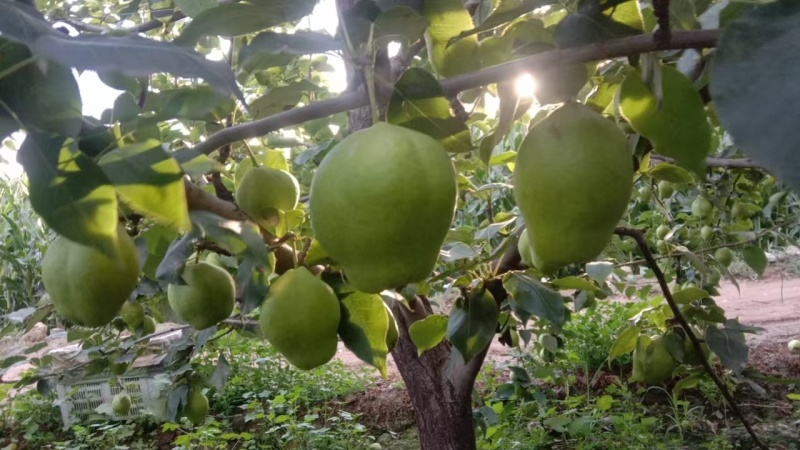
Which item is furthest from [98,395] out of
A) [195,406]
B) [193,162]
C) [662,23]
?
[662,23]

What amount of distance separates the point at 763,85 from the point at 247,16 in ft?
1.23

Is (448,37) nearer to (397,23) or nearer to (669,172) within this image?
(397,23)

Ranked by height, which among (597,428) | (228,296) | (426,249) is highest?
(426,249)

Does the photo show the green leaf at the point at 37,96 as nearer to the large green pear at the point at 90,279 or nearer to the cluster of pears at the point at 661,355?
the large green pear at the point at 90,279

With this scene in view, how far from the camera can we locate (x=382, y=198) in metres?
0.49

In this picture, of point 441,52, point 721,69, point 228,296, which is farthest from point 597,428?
point 721,69

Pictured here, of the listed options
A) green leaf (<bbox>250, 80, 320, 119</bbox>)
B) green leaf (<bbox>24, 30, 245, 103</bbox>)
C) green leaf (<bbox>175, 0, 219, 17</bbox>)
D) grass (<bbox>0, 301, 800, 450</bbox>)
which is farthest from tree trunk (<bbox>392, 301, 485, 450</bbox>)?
green leaf (<bbox>24, 30, 245, 103</bbox>)

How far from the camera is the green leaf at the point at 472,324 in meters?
1.04

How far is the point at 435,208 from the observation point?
508 millimetres

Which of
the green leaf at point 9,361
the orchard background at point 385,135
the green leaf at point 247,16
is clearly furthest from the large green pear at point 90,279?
the green leaf at point 9,361

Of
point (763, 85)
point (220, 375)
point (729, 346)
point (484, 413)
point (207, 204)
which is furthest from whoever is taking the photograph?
point (484, 413)

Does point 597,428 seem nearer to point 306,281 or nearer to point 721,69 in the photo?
point 306,281

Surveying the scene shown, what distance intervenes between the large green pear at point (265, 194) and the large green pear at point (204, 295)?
11 centimetres

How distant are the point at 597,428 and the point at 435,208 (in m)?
2.84
